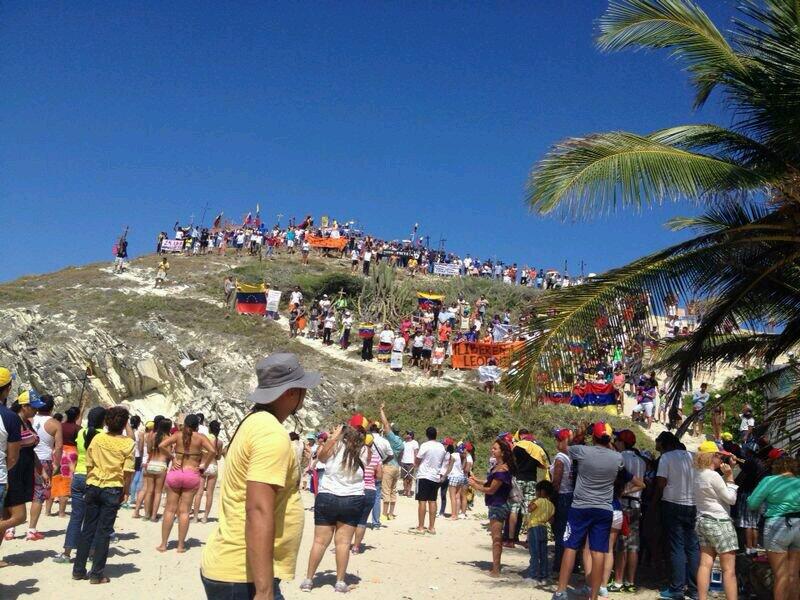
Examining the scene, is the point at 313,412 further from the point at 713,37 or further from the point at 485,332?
the point at 713,37

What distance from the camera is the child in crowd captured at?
754cm

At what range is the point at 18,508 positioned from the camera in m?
6.05

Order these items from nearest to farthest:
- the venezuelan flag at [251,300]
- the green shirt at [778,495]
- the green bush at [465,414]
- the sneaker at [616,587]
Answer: the green shirt at [778,495] → the sneaker at [616,587] → the green bush at [465,414] → the venezuelan flag at [251,300]

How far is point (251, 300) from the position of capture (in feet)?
94.4

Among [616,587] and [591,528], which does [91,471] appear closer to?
[591,528]

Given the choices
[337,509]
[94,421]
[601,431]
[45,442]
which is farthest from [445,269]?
[337,509]

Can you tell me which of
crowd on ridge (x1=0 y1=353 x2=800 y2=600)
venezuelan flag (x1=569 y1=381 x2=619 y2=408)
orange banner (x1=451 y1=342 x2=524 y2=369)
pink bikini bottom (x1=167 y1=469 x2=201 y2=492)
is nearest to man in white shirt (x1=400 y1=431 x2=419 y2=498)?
crowd on ridge (x1=0 y1=353 x2=800 y2=600)

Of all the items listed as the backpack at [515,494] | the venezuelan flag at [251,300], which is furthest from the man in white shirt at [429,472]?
the venezuelan flag at [251,300]

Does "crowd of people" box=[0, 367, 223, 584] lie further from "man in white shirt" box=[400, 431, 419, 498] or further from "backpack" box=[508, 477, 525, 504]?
"man in white shirt" box=[400, 431, 419, 498]

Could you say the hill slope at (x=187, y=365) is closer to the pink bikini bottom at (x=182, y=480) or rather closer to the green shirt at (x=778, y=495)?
the pink bikini bottom at (x=182, y=480)

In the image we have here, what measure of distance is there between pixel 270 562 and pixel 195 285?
29.8m

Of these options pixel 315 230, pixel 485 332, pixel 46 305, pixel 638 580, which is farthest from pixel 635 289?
pixel 315 230

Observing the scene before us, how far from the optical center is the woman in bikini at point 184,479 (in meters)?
7.85

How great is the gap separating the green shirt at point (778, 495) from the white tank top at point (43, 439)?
7.69 metres
